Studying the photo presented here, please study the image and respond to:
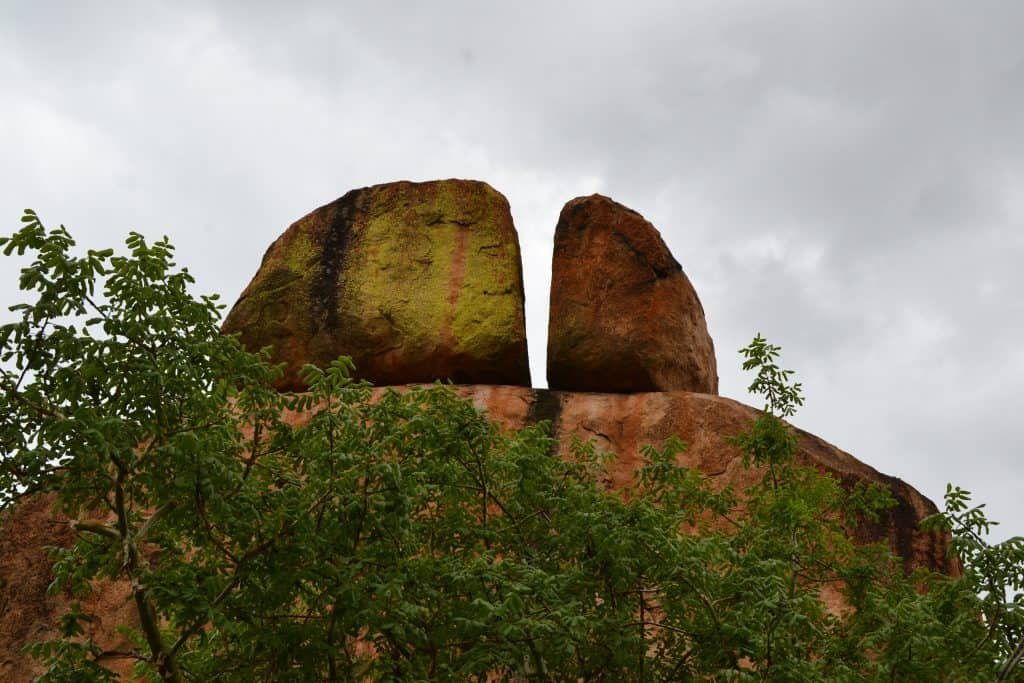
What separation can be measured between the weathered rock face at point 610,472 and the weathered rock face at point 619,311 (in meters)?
0.66

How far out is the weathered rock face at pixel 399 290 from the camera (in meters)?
17.3

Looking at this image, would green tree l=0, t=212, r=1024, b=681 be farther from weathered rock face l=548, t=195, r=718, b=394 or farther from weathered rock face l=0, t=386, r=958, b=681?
weathered rock face l=548, t=195, r=718, b=394

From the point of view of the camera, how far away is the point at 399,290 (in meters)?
17.8

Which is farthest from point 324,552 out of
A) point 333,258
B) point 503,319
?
point 333,258

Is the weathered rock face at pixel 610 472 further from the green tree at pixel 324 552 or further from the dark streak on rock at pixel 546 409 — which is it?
the green tree at pixel 324 552

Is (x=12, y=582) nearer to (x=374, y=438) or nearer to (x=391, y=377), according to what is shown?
(x=391, y=377)

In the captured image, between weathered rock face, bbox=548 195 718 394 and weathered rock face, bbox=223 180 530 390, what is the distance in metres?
0.76

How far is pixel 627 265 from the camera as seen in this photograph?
1775 centimetres

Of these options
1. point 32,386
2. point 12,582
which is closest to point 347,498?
point 32,386

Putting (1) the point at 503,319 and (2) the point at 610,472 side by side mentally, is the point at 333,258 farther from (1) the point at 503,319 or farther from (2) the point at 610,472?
(2) the point at 610,472

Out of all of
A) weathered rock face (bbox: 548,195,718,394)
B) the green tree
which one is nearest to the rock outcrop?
weathered rock face (bbox: 548,195,718,394)

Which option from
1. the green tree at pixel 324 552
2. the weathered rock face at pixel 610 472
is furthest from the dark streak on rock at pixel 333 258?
the green tree at pixel 324 552

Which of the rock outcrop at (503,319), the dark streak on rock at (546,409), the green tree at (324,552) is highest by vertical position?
the rock outcrop at (503,319)

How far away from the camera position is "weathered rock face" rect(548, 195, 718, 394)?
672 inches
